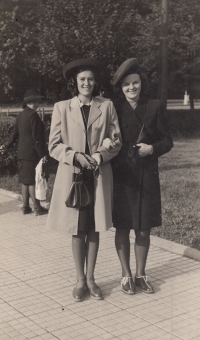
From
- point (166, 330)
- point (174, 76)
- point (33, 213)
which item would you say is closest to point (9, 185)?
point (33, 213)

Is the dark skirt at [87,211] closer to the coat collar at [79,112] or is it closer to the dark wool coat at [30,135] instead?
the coat collar at [79,112]

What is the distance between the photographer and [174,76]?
17625mm

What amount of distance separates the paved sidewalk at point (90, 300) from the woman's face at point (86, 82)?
1669 millimetres

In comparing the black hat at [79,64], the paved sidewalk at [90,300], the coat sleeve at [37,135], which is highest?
the black hat at [79,64]

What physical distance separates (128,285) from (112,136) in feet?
4.07

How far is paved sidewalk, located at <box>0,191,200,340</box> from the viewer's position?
3.58 metres

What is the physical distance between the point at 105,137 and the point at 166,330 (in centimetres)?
155

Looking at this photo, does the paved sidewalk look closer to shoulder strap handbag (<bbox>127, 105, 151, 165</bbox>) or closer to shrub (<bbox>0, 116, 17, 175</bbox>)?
shoulder strap handbag (<bbox>127, 105, 151, 165</bbox>)

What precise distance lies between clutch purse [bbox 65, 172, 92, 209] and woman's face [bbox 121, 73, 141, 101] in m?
0.82

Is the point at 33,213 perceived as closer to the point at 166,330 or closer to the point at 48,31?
the point at 166,330

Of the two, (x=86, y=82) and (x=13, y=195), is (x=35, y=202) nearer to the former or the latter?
(x=13, y=195)

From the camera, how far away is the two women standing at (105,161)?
407cm

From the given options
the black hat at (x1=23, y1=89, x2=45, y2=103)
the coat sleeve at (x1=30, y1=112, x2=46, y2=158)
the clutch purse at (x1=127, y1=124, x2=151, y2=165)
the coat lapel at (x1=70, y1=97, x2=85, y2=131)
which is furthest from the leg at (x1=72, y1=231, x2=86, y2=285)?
the black hat at (x1=23, y1=89, x2=45, y2=103)

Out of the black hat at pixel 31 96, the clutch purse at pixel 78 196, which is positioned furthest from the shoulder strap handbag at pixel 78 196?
the black hat at pixel 31 96
